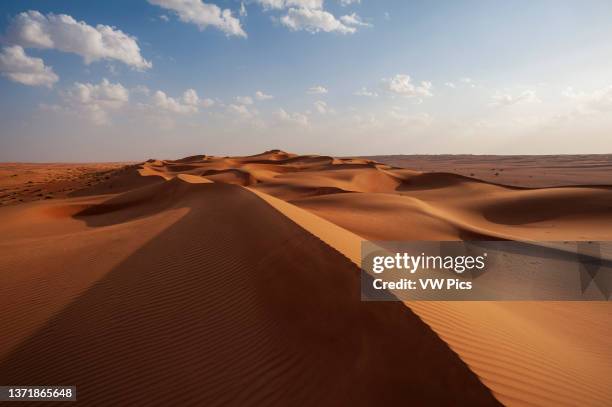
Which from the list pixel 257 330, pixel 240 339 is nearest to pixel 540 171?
pixel 257 330

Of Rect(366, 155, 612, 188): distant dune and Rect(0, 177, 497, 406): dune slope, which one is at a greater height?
Rect(366, 155, 612, 188): distant dune

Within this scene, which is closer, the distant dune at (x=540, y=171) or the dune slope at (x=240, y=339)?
the dune slope at (x=240, y=339)

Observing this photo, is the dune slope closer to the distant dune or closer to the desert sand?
the desert sand

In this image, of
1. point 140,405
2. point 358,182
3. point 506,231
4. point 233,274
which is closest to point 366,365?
point 140,405

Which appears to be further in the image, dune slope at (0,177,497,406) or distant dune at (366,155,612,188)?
distant dune at (366,155,612,188)

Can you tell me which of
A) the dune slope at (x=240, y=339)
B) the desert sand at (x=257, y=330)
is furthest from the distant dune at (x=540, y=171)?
the dune slope at (x=240, y=339)

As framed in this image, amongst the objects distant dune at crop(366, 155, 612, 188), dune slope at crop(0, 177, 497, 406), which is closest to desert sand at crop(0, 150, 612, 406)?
dune slope at crop(0, 177, 497, 406)

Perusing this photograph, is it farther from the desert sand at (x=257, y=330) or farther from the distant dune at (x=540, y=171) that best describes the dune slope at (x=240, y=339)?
the distant dune at (x=540, y=171)

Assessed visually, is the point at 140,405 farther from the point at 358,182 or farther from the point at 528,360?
the point at 358,182

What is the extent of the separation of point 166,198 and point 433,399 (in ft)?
51.3

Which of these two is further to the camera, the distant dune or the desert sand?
the distant dune

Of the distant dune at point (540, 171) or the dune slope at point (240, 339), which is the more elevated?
the distant dune at point (540, 171)

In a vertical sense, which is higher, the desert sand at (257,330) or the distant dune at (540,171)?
the distant dune at (540,171)

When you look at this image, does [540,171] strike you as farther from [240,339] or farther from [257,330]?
[240,339]
